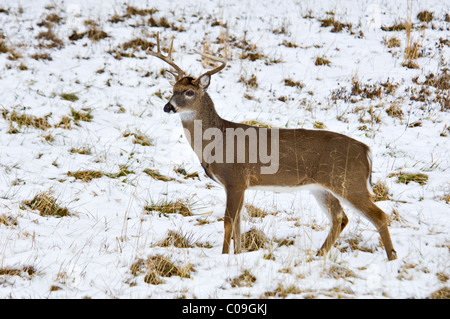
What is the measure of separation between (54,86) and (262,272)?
7.49m

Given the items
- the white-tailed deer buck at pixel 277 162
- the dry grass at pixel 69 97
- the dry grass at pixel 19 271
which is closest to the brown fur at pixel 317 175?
the white-tailed deer buck at pixel 277 162

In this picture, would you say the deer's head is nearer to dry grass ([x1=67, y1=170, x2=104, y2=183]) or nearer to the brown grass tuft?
dry grass ([x1=67, y1=170, x2=104, y2=183])

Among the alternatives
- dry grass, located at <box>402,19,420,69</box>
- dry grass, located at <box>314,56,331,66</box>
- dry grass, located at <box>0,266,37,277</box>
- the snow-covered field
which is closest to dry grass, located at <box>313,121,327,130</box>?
the snow-covered field

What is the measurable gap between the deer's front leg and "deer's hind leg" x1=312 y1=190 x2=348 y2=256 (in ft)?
3.01

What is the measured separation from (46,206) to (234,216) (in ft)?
8.21

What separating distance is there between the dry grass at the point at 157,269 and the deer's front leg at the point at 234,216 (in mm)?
757

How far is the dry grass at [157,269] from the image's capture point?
411cm

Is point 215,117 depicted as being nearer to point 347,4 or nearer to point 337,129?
point 337,129

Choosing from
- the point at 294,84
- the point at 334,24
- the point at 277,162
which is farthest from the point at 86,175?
the point at 334,24

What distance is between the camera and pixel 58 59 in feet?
36.7

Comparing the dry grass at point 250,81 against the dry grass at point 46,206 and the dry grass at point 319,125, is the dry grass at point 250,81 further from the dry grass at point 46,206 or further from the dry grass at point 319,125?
the dry grass at point 46,206

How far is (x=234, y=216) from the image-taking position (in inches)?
197

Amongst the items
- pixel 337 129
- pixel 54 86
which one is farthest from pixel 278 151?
pixel 54 86

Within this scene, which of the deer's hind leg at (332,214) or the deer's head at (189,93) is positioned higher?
the deer's head at (189,93)
